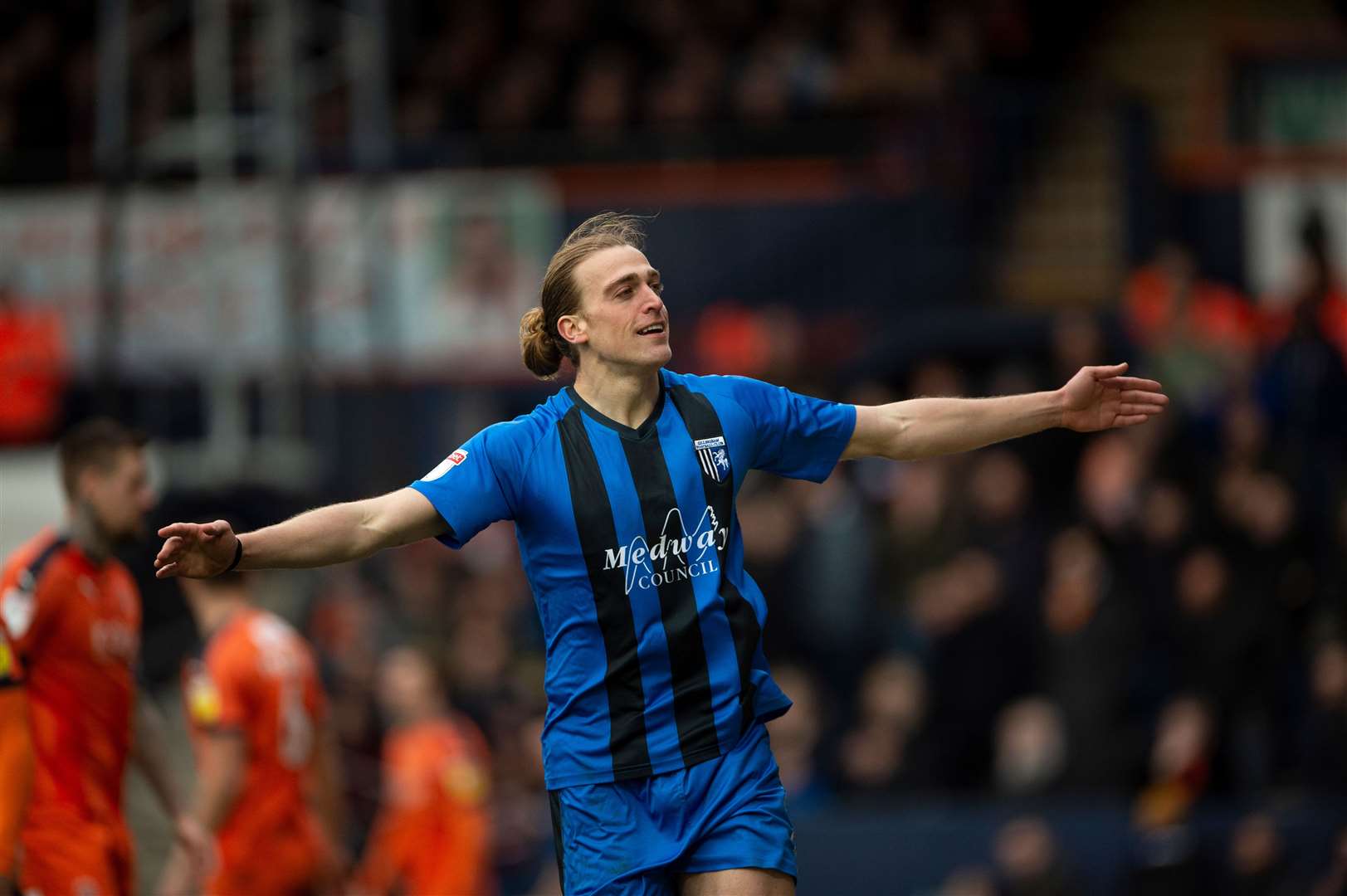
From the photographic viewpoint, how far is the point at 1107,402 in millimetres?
5664

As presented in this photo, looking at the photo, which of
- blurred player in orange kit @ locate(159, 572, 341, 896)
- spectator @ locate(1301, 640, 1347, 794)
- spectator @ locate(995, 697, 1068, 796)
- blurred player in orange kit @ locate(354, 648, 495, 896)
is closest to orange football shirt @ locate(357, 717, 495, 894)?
blurred player in orange kit @ locate(354, 648, 495, 896)

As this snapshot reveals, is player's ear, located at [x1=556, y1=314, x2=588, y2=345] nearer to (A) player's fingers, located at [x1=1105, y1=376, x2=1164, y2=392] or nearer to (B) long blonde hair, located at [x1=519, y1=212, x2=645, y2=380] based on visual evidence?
(B) long blonde hair, located at [x1=519, y1=212, x2=645, y2=380]

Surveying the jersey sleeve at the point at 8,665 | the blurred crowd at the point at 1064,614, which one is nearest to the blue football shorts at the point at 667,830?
the jersey sleeve at the point at 8,665

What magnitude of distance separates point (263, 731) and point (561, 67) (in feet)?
35.9

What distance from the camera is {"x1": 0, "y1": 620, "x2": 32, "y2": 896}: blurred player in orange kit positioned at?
6.21m

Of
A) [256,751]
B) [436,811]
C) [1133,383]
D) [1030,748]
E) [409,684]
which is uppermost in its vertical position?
Result: [1133,383]

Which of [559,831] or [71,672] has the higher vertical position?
[71,672]

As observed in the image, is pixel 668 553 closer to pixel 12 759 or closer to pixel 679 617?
pixel 679 617

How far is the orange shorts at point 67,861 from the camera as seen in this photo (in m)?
6.86

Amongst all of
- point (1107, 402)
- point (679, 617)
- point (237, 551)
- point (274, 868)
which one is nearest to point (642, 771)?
point (679, 617)

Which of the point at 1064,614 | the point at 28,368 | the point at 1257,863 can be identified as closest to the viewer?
the point at 1257,863

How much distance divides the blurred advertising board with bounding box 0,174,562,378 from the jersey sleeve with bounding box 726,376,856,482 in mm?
9587

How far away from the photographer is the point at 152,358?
51.4ft

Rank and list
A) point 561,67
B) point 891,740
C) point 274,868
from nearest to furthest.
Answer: point 274,868 → point 891,740 → point 561,67
